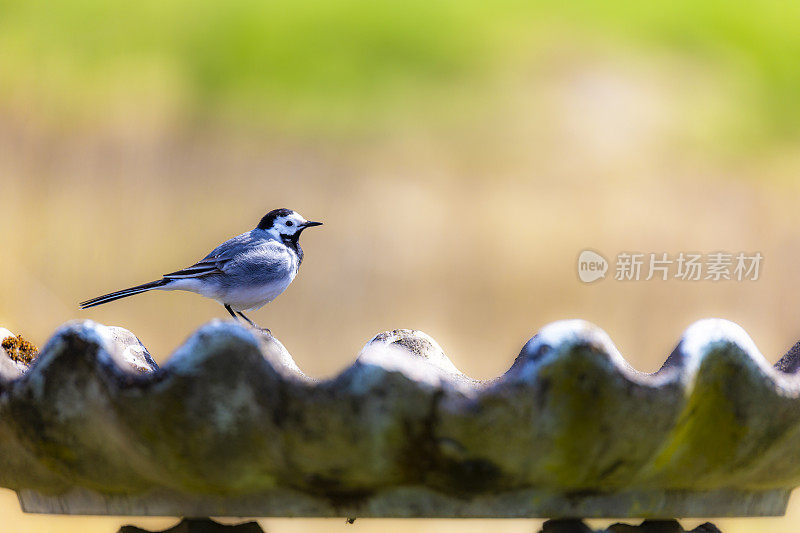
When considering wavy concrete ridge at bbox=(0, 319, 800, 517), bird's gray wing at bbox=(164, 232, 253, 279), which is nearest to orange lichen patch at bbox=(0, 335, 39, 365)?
wavy concrete ridge at bbox=(0, 319, 800, 517)

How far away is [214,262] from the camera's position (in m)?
1.52

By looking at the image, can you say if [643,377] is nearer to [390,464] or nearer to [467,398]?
[467,398]

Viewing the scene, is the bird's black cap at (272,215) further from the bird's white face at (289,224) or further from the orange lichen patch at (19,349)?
the orange lichen patch at (19,349)

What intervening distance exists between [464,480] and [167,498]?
39 centimetres

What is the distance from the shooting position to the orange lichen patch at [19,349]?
4.02ft

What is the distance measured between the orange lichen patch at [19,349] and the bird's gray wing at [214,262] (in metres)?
0.30

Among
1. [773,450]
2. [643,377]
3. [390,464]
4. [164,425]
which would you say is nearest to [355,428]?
[390,464]

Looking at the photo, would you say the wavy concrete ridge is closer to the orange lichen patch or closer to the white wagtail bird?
the orange lichen patch

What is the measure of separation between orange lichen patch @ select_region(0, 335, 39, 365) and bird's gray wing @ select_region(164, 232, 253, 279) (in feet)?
0.98

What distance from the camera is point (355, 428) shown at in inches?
36.4

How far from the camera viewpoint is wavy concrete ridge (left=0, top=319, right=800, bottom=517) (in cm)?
92

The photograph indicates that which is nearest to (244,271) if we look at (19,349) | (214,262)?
(214,262)

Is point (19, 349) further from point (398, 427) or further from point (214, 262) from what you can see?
point (398, 427)

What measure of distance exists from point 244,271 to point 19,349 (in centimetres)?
41
